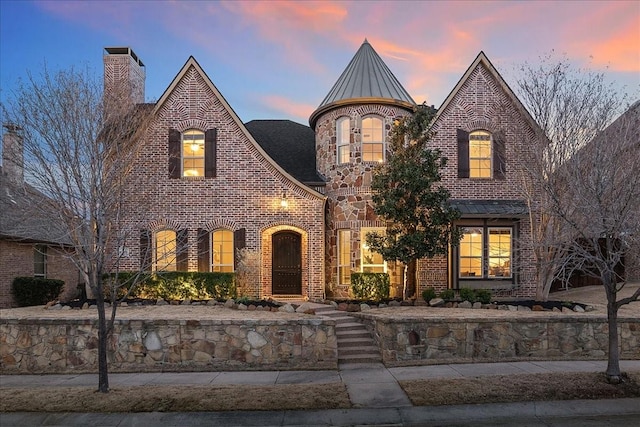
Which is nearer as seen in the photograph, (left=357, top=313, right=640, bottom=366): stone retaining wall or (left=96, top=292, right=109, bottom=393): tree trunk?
(left=96, top=292, right=109, bottom=393): tree trunk

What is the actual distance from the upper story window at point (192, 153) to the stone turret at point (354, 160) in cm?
414

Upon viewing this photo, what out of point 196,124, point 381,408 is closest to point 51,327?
point 381,408

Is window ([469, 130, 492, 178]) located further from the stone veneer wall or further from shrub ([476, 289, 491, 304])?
the stone veneer wall

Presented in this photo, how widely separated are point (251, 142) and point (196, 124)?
1.99 meters

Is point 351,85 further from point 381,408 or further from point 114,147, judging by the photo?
point 381,408

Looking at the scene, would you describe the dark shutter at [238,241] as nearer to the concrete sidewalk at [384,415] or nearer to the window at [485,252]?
the concrete sidewalk at [384,415]

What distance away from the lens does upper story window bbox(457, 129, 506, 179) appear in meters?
14.6

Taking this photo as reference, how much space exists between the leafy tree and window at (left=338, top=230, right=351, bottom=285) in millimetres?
2194

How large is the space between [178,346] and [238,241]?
568 centimetres

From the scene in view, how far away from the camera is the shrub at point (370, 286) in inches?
524

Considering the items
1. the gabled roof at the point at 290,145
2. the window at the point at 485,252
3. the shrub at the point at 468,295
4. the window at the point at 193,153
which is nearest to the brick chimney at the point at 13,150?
the window at the point at 193,153

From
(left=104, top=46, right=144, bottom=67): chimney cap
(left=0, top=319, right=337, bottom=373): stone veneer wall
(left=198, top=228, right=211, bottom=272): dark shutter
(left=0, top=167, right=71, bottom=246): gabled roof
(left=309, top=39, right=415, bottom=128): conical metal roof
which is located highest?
(left=104, top=46, right=144, bottom=67): chimney cap

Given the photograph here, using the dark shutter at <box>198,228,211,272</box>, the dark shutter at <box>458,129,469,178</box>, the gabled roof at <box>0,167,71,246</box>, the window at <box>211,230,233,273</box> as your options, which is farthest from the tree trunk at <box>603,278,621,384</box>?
the dark shutter at <box>198,228,211,272</box>

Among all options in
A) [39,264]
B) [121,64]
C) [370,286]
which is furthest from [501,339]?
[39,264]
